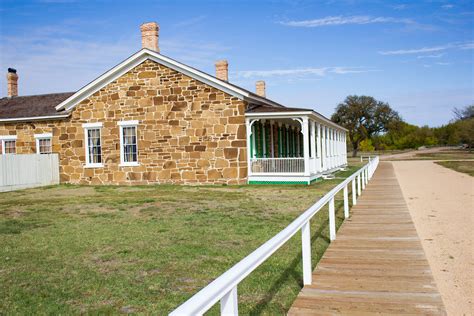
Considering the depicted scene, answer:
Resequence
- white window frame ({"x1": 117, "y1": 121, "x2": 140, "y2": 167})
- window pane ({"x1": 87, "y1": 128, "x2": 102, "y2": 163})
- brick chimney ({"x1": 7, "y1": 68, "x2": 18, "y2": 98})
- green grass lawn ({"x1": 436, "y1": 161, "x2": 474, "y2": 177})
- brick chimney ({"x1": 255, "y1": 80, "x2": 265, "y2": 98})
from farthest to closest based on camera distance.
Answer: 1. brick chimney ({"x1": 255, "y1": 80, "x2": 265, "y2": 98})
2. brick chimney ({"x1": 7, "y1": 68, "x2": 18, "y2": 98})
3. green grass lawn ({"x1": 436, "y1": 161, "x2": 474, "y2": 177})
4. window pane ({"x1": 87, "y1": 128, "x2": 102, "y2": 163})
5. white window frame ({"x1": 117, "y1": 121, "x2": 140, "y2": 167})

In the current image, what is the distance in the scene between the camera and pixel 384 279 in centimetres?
529

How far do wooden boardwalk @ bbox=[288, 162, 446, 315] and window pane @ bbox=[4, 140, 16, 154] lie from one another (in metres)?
18.2

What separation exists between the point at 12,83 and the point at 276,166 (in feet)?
55.0

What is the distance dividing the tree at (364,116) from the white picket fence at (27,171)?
5067 cm

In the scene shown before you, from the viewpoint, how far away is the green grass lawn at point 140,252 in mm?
4957

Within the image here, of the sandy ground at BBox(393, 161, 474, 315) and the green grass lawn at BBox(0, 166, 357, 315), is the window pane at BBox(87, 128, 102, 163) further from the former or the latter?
the sandy ground at BBox(393, 161, 474, 315)

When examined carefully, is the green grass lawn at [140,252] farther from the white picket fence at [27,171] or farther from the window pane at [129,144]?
the window pane at [129,144]

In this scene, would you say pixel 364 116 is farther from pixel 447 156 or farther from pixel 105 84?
pixel 105 84

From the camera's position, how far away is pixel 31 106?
23.2 meters

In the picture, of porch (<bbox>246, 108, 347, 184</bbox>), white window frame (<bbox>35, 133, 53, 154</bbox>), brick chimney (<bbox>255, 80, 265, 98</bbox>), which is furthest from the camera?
brick chimney (<bbox>255, 80, 265, 98</bbox>)

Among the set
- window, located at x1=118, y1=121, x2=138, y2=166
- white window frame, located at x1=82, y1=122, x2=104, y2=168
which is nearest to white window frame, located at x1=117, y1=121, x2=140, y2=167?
window, located at x1=118, y1=121, x2=138, y2=166

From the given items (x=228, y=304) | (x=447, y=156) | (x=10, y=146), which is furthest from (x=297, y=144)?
(x=447, y=156)

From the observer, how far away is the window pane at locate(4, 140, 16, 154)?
21.8 m

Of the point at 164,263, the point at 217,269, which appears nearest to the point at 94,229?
the point at 164,263
